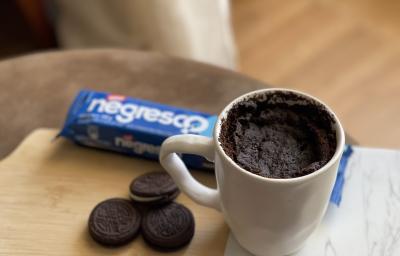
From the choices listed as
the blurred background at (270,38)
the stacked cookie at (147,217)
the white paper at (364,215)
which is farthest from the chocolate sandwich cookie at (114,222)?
the blurred background at (270,38)

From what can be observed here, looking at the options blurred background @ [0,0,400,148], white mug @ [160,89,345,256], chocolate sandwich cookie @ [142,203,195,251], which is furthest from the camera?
blurred background @ [0,0,400,148]

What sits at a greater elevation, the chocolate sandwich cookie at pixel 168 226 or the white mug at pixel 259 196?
the white mug at pixel 259 196

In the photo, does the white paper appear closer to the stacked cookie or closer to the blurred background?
the stacked cookie

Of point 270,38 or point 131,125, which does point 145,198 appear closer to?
point 131,125

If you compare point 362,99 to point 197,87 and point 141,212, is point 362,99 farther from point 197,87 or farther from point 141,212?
point 141,212

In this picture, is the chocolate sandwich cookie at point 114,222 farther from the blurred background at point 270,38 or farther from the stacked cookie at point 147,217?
the blurred background at point 270,38

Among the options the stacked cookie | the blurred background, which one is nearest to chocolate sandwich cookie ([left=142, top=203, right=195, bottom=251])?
the stacked cookie
